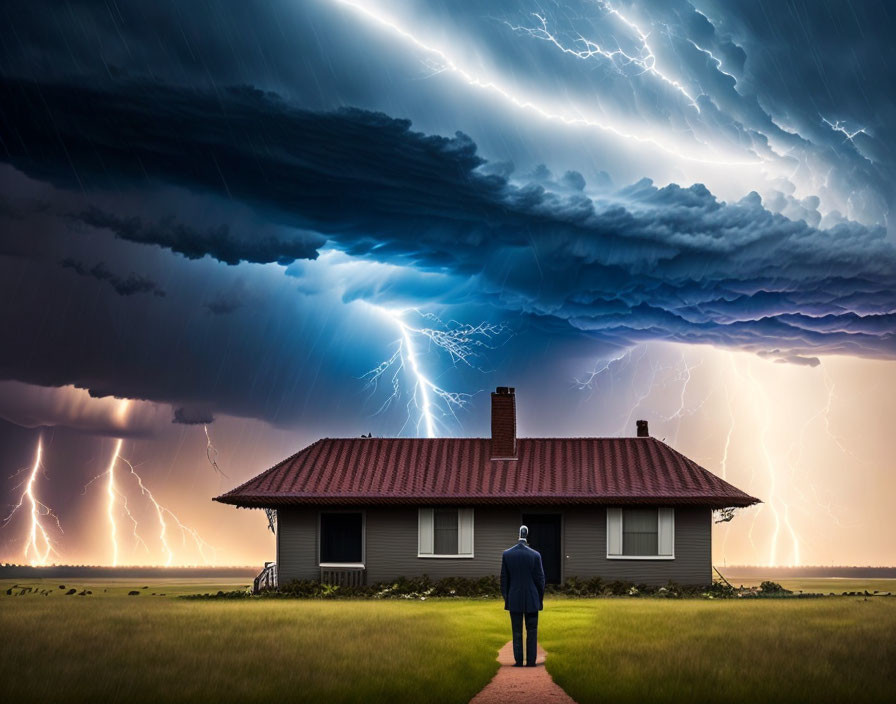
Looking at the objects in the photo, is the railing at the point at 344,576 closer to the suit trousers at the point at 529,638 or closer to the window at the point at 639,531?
the window at the point at 639,531

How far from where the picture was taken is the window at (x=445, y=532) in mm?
32375

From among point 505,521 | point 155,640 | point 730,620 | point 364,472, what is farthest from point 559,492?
point 155,640

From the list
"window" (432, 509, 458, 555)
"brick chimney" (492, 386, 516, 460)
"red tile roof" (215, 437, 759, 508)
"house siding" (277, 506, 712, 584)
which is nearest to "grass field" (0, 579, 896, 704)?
"red tile roof" (215, 437, 759, 508)

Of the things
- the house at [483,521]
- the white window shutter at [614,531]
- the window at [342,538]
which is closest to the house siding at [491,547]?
the house at [483,521]

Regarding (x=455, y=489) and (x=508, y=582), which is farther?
(x=455, y=489)

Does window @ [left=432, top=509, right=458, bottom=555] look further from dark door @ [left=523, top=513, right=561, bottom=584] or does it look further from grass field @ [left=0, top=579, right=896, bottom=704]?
grass field @ [left=0, top=579, right=896, bottom=704]

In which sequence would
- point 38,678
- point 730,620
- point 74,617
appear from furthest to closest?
point 74,617
point 730,620
point 38,678

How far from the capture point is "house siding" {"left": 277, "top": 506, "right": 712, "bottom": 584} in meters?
32.2

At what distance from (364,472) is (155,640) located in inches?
639

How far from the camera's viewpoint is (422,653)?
15.5m

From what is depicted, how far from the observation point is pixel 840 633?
18.2 metres

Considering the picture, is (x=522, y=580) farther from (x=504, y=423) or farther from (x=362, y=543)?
(x=504, y=423)

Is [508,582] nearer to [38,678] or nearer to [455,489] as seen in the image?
[38,678]

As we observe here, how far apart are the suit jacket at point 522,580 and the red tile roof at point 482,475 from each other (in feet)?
54.4
